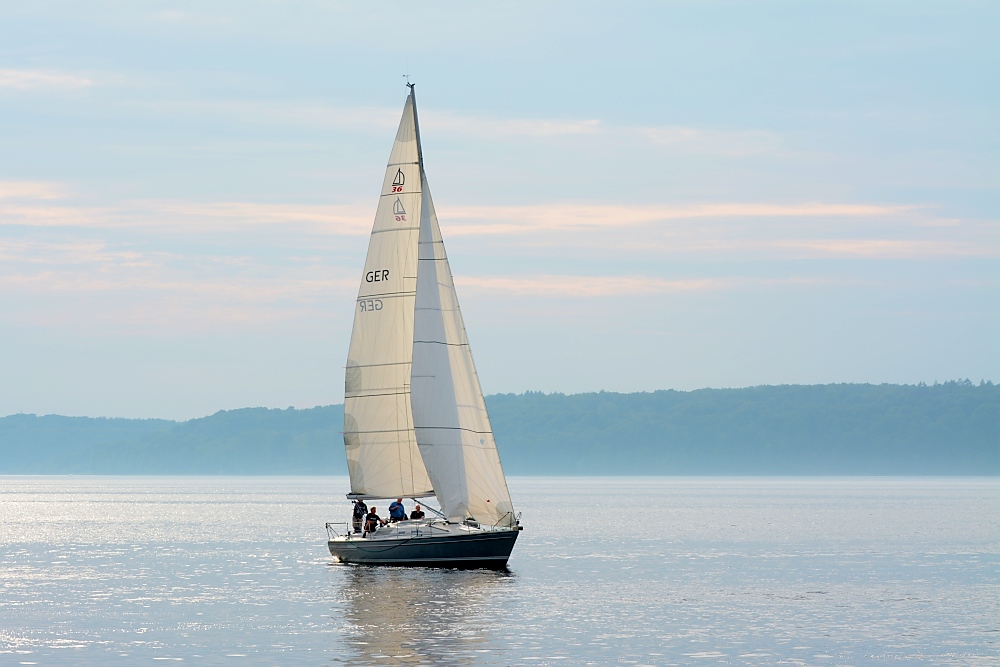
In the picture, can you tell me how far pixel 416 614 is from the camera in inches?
1670

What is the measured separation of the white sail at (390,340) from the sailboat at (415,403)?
0.04 meters

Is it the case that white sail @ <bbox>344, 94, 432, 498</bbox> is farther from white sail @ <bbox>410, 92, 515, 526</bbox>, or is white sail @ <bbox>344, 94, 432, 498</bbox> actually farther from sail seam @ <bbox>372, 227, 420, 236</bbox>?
white sail @ <bbox>410, 92, 515, 526</bbox>

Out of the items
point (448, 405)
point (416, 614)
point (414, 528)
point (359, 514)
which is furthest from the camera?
point (359, 514)

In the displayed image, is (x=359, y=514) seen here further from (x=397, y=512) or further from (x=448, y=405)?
(x=448, y=405)

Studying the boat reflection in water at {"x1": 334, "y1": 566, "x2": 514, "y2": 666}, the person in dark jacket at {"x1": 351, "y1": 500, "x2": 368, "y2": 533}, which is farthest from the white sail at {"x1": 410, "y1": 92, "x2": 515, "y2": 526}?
the person in dark jacket at {"x1": 351, "y1": 500, "x2": 368, "y2": 533}

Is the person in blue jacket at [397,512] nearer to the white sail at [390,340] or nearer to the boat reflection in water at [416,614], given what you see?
the white sail at [390,340]

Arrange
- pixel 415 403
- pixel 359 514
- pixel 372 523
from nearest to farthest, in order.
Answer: pixel 415 403, pixel 372 523, pixel 359 514

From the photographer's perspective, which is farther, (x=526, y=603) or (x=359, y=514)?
(x=359, y=514)

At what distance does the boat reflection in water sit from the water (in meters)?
0.09

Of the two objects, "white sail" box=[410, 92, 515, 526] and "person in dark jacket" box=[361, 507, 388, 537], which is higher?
"white sail" box=[410, 92, 515, 526]

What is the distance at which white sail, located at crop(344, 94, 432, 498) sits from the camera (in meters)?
56.6

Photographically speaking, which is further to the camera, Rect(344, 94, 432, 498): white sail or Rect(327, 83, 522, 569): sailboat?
Rect(344, 94, 432, 498): white sail

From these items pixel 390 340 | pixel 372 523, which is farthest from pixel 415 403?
pixel 372 523

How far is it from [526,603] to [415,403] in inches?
420
